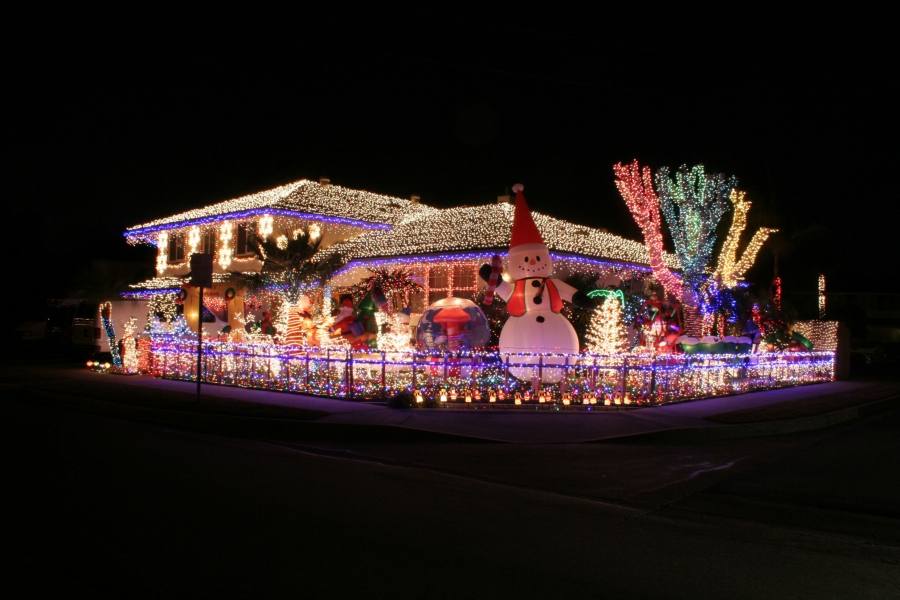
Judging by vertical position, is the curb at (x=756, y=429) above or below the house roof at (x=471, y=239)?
below

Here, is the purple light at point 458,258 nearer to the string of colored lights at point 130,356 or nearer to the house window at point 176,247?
the string of colored lights at point 130,356

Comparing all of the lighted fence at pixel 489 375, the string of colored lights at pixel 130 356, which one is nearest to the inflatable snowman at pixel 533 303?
the lighted fence at pixel 489 375

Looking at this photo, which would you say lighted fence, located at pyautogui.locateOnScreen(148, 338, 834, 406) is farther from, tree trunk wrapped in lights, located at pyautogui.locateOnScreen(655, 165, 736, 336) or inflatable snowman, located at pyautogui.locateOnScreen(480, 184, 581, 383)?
tree trunk wrapped in lights, located at pyautogui.locateOnScreen(655, 165, 736, 336)

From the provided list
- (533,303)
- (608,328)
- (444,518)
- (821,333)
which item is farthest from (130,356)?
(821,333)

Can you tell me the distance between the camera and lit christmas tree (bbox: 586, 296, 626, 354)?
61.2 feet

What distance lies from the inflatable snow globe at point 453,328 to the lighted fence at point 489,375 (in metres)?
2.15

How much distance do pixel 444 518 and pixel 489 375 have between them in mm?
8074

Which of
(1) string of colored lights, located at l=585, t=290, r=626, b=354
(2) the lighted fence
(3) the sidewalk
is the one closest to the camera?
(3) the sidewalk

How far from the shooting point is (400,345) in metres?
18.2

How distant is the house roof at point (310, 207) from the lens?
29484 mm

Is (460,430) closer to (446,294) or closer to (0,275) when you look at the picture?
(446,294)

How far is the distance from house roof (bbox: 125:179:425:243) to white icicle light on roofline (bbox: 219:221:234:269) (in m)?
0.63

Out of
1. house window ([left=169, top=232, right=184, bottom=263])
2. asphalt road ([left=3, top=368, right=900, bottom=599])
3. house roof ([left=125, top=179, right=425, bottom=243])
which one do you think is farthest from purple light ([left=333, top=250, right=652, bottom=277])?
asphalt road ([left=3, top=368, right=900, bottom=599])

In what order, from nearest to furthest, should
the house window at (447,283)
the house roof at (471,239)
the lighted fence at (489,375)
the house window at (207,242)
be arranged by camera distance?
1. the lighted fence at (489,375)
2. the house roof at (471,239)
3. the house window at (447,283)
4. the house window at (207,242)
